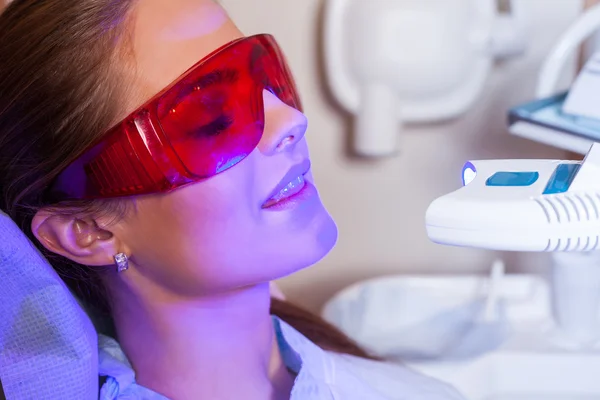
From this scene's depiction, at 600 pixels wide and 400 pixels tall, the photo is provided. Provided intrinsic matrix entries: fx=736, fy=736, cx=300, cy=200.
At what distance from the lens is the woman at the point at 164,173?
616 millimetres

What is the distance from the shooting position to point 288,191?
672mm

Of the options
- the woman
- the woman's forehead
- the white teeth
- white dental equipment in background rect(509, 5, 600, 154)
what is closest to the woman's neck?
the woman

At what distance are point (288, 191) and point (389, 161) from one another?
0.53 m

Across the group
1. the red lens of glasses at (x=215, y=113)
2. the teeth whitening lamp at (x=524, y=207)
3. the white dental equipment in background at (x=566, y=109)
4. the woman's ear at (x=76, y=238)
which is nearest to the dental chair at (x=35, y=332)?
the woman's ear at (x=76, y=238)

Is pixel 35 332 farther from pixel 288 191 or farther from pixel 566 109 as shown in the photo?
pixel 566 109

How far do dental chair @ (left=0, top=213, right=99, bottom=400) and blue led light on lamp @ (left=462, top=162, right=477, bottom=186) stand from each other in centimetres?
35

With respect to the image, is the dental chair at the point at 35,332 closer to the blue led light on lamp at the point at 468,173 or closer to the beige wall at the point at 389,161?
the blue led light on lamp at the point at 468,173

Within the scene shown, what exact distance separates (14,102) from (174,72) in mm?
140

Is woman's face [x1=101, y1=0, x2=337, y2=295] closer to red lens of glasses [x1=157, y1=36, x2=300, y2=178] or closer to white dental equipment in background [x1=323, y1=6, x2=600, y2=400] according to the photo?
red lens of glasses [x1=157, y1=36, x2=300, y2=178]

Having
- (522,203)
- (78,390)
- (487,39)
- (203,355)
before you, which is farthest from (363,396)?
(487,39)

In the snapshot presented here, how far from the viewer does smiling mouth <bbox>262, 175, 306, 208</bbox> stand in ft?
2.16

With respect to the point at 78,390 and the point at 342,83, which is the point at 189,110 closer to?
the point at 78,390

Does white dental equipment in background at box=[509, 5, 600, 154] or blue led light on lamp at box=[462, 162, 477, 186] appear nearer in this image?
blue led light on lamp at box=[462, 162, 477, 186]

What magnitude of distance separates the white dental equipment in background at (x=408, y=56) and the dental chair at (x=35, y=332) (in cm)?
56
